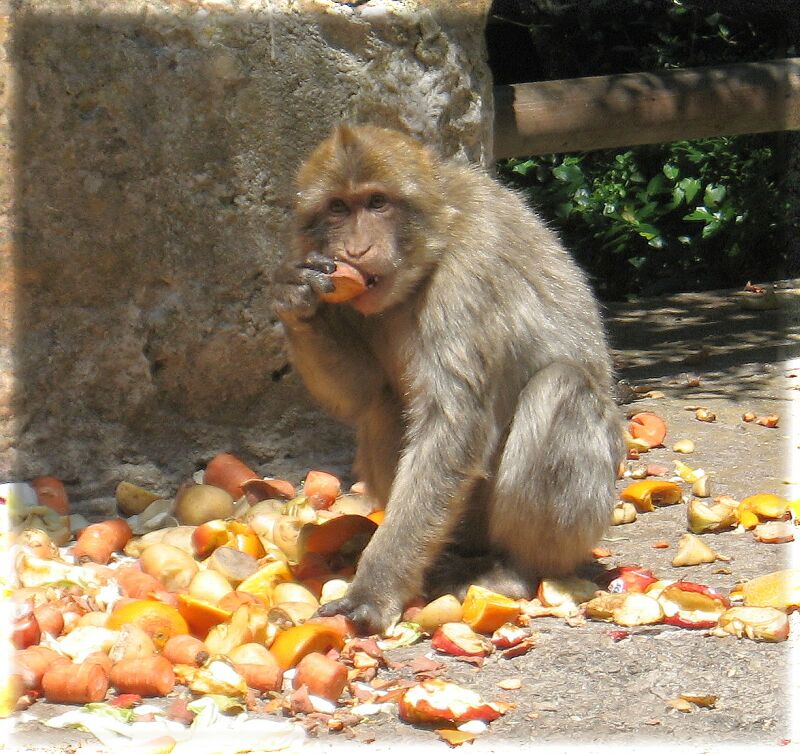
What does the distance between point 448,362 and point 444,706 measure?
1.15 metres

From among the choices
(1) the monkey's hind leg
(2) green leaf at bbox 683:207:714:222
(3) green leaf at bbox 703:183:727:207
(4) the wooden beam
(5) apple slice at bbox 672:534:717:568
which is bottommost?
(5) apple slice at bbox 672:534:717:568

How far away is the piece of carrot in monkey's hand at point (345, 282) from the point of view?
13.3 ft

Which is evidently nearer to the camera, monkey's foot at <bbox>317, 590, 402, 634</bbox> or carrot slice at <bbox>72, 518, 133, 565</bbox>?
monkey's foot at <bbox>317, 590, 402, 634</bbox>

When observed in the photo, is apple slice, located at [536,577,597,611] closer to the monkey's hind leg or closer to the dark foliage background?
the monkey's hind leg

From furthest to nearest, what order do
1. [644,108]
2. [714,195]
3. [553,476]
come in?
[714,195], [644,108], [553,476]

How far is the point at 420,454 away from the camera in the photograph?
163 inches

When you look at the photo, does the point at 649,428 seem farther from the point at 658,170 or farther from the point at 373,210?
the point at 658,170

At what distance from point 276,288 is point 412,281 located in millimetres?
436

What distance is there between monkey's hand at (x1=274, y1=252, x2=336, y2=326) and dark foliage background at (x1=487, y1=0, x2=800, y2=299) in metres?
5.22

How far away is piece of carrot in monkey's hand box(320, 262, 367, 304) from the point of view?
159 inches

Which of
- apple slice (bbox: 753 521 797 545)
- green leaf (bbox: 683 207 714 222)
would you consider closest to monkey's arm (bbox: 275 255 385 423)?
apple slice (bbox: 753 521 797 545)

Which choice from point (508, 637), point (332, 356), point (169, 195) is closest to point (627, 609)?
point (508, 637)

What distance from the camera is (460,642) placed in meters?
3.89

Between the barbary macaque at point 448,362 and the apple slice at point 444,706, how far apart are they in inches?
19.7
